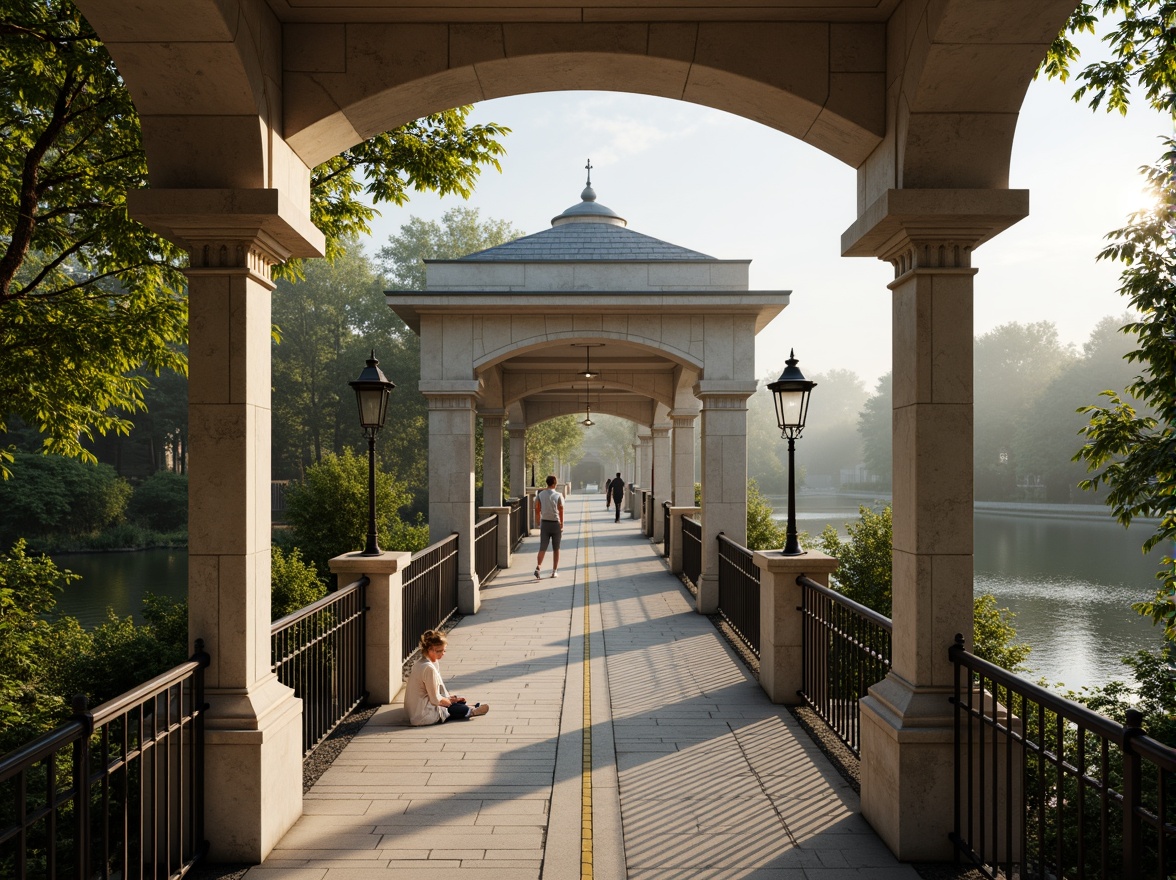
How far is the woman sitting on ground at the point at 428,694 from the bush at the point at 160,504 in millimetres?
38463

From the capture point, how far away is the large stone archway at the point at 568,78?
4266 millimetres

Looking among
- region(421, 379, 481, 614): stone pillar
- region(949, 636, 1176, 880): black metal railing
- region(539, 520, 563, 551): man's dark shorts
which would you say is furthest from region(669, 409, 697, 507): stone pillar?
region(949, 636, 1176, 880): black metal railing

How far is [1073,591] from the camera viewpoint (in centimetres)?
2295

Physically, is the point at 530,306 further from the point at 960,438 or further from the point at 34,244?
the point at 960,438

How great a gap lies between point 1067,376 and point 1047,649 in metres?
50.1

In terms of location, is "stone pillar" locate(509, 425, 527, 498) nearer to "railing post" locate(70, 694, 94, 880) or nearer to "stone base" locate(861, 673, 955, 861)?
"stone base" locate(861, 673, 955, 861)

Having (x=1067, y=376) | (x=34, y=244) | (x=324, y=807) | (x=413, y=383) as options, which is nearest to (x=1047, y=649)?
(x=324, y=807)

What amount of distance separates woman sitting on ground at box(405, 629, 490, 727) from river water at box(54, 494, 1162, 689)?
1164 cm

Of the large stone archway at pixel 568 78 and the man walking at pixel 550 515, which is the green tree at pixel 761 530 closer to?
the man walking at pixel 550 515

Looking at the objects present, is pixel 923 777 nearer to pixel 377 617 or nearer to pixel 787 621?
pixel 787 621

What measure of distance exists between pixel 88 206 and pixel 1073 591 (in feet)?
79.6

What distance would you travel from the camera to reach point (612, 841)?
14.9 feet

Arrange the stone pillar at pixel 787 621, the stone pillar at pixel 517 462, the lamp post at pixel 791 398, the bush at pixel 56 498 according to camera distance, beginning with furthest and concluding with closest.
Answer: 1. the bush at pixel 56 498
2. the stone pillar at pixel 517 462
3. the lamp post at pixel 791 398
4. the stone pillar at pixel 787 621

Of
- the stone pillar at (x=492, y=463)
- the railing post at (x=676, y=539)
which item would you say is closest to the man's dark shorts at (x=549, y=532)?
the railing post at (x=676, y=539)
